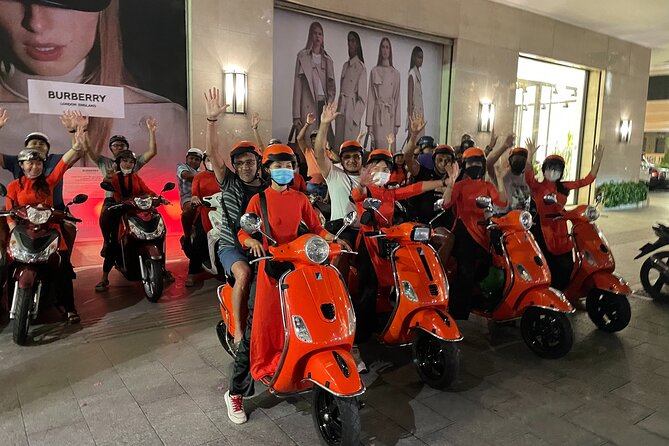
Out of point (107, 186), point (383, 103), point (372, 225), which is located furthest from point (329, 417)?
point (383, 103)

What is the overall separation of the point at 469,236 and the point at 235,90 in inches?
176

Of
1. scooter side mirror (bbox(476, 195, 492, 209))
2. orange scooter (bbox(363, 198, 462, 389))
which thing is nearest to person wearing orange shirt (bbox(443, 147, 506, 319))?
scooter side mirror (bbox(476, 195, 492, 209))

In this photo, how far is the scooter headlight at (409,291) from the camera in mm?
3359

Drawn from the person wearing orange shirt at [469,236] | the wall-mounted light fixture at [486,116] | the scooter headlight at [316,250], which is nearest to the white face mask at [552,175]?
the person wearing orange shirt at [469,236]

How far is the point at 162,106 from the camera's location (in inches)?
273

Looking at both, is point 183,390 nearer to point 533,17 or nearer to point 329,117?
point 329,117

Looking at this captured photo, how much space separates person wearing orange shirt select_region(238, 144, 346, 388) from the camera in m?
2.83

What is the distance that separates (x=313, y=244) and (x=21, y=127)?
512 cm

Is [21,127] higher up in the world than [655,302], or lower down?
higher up

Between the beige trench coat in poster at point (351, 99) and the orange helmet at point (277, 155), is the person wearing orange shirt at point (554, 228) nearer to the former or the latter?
the orange helmet at point (277, 155)

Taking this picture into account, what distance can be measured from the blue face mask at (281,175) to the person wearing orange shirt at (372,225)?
2.75ft

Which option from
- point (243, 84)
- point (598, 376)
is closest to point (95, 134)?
point (243, 84)

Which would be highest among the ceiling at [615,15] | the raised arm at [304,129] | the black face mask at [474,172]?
the ceiling at [615,15]

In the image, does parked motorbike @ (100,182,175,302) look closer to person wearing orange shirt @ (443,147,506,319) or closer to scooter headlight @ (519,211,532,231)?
person wearing orange shirt @ (443,147,506,319)
